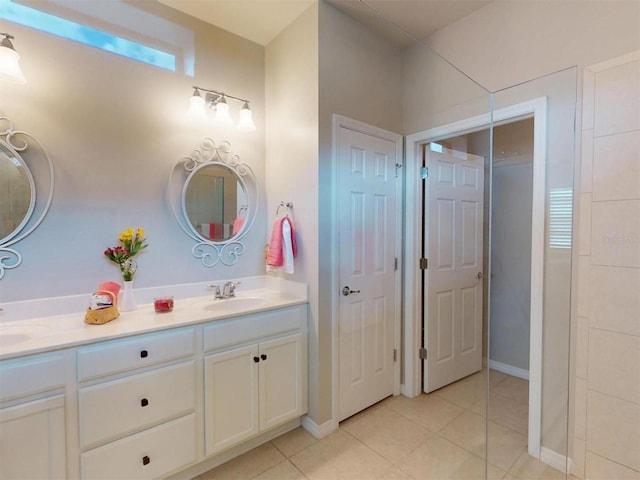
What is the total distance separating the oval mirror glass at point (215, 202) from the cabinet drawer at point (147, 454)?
114cm

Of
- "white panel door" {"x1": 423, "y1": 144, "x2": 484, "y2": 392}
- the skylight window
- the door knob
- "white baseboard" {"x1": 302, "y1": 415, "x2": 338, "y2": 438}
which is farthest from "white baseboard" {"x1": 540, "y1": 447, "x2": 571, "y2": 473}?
the skylight window

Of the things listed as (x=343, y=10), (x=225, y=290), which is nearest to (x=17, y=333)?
(x=225, y=290)

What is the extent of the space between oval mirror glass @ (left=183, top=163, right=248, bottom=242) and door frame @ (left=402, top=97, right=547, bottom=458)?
1.30 metres

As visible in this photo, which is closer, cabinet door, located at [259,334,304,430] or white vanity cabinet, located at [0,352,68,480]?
white vanity cabinet, located at [0,352,68,480]

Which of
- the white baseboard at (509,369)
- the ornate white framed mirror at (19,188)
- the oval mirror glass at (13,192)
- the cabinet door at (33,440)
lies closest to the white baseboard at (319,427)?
the white baseboard at (509,369)

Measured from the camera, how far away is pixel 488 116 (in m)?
1.96

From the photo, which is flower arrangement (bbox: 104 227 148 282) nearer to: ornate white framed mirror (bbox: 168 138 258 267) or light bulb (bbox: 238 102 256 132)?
ornate white framed mirror (bbox: 168 138 258 267)

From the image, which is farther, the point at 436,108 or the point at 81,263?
the point at 436,108

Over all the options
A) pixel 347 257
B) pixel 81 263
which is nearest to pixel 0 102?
pixel 81 263

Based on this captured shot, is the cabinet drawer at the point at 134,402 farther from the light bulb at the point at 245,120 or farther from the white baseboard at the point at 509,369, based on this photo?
the white baseboard at the point at 509,369

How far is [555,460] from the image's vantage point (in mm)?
1672

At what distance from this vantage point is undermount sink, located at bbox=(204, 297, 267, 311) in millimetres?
1950

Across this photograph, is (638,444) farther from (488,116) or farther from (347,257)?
(488,116)

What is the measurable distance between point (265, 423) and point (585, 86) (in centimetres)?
257
